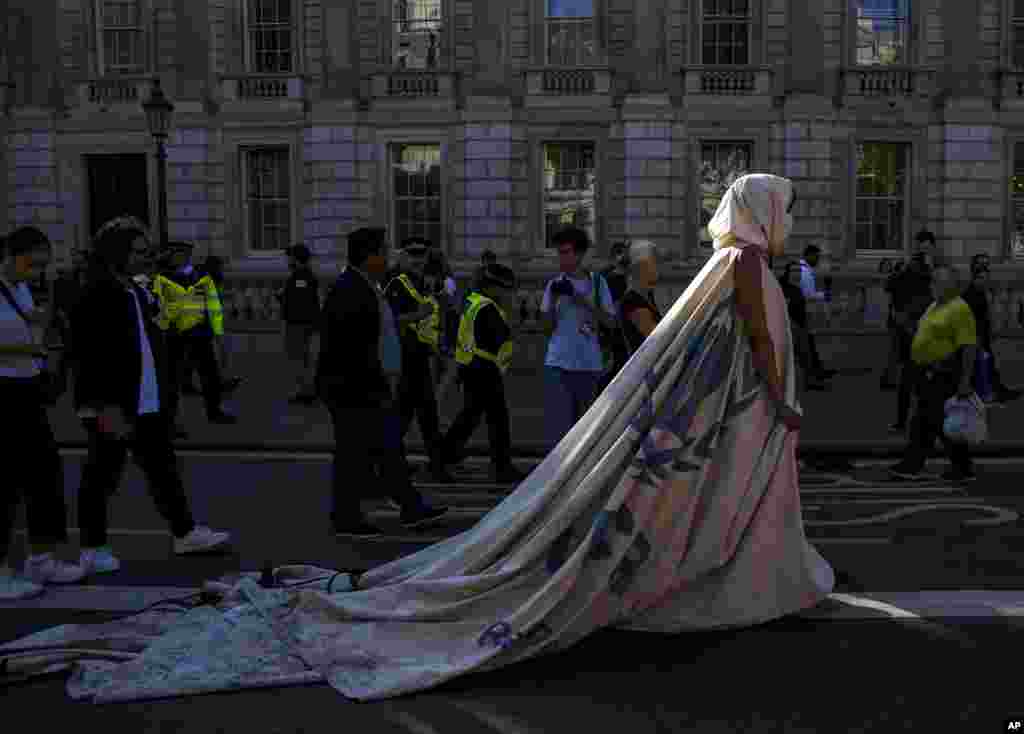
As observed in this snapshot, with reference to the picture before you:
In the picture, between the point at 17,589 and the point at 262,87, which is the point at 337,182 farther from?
the point at 17,589

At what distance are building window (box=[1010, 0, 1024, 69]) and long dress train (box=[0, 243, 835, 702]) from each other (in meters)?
21.1

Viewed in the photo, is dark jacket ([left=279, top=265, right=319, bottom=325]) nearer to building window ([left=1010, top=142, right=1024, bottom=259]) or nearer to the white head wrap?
the white head wrap

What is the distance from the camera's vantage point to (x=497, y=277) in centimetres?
802

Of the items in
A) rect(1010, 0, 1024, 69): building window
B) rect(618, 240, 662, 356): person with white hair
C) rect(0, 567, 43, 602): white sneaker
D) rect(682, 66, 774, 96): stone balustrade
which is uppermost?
rect(1010, 0, 1024, 69): building window

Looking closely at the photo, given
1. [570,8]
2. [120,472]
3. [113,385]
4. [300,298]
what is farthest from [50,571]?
[570,8]

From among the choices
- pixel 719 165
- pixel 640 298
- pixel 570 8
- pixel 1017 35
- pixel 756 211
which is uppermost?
pixel 570 8

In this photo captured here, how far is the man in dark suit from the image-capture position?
6.41 metres

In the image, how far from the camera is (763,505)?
4.42 m

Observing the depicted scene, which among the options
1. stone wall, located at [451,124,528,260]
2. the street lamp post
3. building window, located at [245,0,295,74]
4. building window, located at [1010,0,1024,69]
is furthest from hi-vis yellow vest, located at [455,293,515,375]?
building window, located at [1010,0,1024,69]

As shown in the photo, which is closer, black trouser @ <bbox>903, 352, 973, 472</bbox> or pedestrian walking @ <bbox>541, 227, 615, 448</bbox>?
pedestrian walking @ <bbox>541, 227, 615, 448</bbox>

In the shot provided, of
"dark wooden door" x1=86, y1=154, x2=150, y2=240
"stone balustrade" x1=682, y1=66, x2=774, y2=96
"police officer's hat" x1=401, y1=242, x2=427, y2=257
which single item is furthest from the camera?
"dark wooden door" x1=86, y1=154, x2=150, y2=240

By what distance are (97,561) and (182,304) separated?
6.01 metres

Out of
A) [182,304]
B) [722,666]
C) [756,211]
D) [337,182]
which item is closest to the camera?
[722,666]

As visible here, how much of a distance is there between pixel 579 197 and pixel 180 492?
17205 mm
